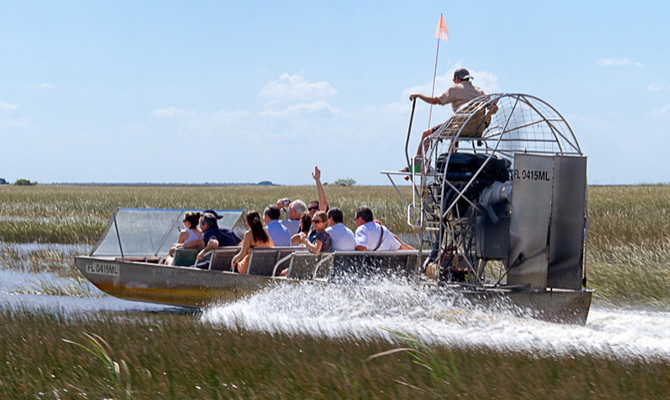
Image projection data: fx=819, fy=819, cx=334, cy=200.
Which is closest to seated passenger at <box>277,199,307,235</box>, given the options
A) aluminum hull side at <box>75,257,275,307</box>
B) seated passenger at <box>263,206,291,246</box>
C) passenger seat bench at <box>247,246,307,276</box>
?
seated passenger at <box>263,206,291,246</box>

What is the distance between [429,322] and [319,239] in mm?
2110

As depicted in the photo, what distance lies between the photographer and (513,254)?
870 centimetres

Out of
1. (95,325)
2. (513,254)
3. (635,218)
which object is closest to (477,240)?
(513,254)

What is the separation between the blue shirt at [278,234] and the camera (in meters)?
11.9

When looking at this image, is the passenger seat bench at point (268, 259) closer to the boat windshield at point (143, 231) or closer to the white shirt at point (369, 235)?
the white shirt at point (369, 235)

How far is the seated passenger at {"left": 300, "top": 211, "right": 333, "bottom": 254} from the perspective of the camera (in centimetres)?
1024

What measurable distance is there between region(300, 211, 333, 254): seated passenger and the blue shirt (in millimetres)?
1392

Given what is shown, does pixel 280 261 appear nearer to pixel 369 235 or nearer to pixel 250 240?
pixel 250 240

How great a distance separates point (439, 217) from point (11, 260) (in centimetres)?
1213

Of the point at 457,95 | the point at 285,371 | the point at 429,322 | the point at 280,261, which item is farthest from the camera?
the point at 280,261

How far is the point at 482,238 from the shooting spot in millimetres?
8828

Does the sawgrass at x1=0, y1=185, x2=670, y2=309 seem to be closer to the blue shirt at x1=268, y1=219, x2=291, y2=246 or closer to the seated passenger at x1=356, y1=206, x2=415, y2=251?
the seated passenger at x1=356, y1=206, x2=415, y2=251

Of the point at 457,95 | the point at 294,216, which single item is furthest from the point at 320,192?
the point at 457,95

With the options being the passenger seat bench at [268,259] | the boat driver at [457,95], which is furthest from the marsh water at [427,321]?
the boat driver at [457,95]
